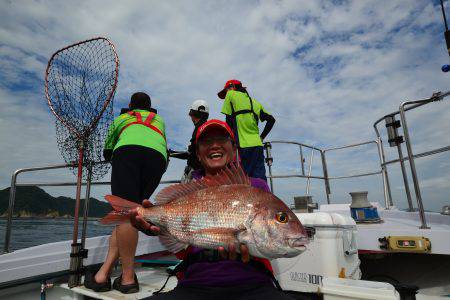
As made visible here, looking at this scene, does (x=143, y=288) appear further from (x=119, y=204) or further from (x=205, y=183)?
(x=205, y=183)

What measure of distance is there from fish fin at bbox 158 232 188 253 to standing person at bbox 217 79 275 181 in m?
2.78

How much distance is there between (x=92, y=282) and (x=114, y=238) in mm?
475

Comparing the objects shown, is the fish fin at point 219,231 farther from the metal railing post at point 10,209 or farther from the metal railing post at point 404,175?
the metal railing post at point 404,175

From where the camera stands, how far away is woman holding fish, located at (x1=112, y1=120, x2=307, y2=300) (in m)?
1.56

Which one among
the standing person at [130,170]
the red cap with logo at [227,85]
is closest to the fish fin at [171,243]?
the standing person at [130,170]

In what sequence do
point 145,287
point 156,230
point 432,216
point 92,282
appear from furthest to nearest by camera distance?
point 432,216 → point 145,287 → point 92,282 → point 156,230

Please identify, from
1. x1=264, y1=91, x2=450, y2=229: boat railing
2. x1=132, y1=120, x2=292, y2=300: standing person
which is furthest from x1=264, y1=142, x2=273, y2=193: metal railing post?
x1=132, y1=120, x2=292, y2=300: standing person

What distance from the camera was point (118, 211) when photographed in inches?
69.7

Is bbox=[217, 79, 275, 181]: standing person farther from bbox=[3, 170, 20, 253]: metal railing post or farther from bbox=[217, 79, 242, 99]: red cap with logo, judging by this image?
bbox=[3, 170, 20, 253]: metal railing post

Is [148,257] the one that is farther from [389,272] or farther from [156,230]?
[389,272]

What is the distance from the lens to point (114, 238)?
2.87 metres

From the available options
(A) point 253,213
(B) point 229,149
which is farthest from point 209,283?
(B) point 229,149

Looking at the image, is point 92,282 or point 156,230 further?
point 92,282

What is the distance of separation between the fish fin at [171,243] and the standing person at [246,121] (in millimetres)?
2781
